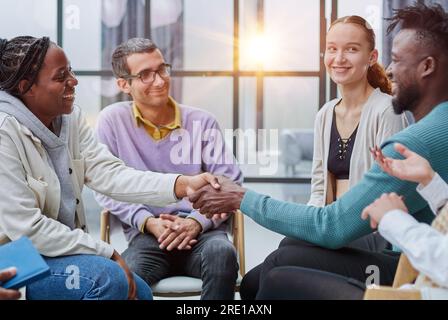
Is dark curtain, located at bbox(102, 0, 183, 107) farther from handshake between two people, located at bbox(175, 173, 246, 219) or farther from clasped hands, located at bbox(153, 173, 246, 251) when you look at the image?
handshake between two people, located at bbox(175, 173, 246, 219)

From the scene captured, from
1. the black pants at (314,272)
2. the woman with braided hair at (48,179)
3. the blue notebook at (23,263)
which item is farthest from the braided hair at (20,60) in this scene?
the black pants at (314,272)

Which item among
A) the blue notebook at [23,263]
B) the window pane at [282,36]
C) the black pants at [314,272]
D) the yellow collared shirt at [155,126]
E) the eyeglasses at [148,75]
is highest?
the window pane at [282,36]

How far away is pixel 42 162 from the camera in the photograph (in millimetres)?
1849

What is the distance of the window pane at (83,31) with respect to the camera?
5.04 meters

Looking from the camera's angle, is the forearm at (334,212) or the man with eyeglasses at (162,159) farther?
the man with eyeglasses at (162,159)

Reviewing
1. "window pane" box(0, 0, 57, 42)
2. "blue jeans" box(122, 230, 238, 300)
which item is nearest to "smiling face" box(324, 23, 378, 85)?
"blue jeans" box(122, 230, 238, 300)

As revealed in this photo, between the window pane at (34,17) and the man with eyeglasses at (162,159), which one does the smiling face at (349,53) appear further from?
the window pane at (34,17)

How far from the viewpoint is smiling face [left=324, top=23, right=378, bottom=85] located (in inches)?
95.3

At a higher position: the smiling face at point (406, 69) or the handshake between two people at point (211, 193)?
the smiling face at point (406, 69)

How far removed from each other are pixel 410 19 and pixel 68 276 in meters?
1.18

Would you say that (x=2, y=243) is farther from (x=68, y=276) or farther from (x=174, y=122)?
(x=174, y=122)

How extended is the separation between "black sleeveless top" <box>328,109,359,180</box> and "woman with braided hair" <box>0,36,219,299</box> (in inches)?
19.7

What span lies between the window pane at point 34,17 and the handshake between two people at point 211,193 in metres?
3.15
